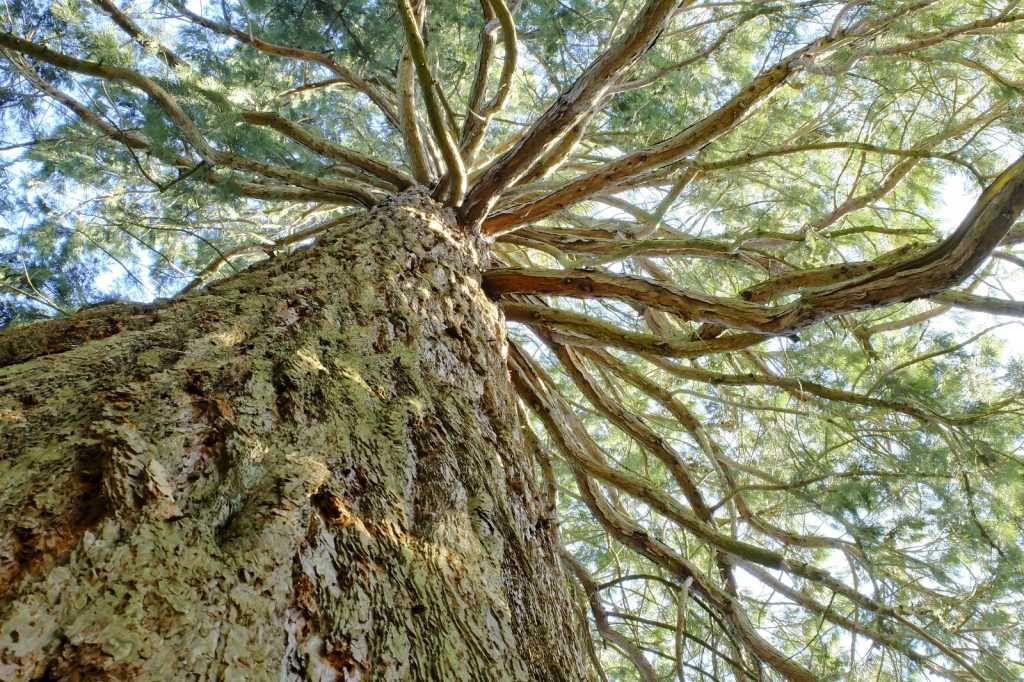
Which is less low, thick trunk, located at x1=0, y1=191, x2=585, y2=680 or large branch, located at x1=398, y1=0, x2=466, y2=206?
large branch, located at x1=398, y1=0, x2=466, y2=206

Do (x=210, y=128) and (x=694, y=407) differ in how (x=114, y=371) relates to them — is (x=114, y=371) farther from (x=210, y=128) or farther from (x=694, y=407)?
(x=694, y=407)

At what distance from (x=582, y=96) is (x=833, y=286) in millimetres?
1009

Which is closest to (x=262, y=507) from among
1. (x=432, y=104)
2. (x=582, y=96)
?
(x=432, y=104)

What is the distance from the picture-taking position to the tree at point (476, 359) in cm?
79

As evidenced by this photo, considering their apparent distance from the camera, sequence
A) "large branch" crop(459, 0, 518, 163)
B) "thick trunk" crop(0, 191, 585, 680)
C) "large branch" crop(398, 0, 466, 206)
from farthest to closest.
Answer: "large branch" crop(459, 0, 518, 163)
"large branch" crop(398, 0, 466, 206)
"thick trunk" crop(0, 191, 585, 680)

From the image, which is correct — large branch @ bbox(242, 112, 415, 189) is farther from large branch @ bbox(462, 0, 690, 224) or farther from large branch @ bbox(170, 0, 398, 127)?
large branch @ bbox(462, 0, 690, 224)

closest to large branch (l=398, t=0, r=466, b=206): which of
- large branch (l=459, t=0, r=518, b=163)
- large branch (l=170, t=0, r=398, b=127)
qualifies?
large branch (l=459, t=0, r=518, b=163)

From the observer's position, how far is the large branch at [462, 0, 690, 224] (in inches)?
81.5

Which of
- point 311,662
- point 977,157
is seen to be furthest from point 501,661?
point 977,157

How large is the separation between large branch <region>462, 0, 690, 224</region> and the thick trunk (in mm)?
1086

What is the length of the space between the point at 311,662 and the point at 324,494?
0.24 meters

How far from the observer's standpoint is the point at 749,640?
2.12 metres

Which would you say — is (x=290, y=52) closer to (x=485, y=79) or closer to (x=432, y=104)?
(x=485, y=79)

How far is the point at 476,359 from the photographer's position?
5.59ft
